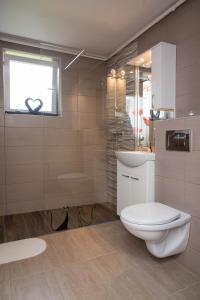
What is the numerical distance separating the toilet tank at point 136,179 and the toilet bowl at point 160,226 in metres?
0.32

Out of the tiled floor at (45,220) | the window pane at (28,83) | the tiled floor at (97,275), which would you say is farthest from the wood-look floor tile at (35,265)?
the window pane at (28,83)

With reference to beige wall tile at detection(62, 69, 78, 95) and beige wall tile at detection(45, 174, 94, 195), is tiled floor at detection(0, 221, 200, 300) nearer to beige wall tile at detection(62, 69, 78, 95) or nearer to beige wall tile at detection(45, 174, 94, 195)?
beige wall tile at detection(45, 174, 94, 195)

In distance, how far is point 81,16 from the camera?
229 centimetres

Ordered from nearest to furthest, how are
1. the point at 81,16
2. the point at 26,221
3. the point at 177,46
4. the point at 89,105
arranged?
the point at 177,46, the point at 81,16, the point at 26,221, the point at 89,105

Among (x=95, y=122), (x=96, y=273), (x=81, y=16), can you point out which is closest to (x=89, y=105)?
(x=95, y=122)

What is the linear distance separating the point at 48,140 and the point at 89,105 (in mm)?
712

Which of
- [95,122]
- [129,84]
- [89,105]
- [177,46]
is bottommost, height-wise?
[95,122]

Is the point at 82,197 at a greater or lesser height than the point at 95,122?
lesser

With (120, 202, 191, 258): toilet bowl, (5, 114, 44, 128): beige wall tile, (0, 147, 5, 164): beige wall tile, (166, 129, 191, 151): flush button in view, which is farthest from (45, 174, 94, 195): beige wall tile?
(166, 129, 191, 151): flush button

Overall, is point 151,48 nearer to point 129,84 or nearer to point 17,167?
point 129,84

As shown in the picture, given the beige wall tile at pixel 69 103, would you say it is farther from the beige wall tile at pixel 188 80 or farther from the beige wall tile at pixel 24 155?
the beige wall tile at pixel 188 80

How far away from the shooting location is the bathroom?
1615 mm

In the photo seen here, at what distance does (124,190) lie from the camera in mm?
2461

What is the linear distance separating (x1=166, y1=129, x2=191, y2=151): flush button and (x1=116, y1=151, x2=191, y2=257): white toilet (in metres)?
0.26
